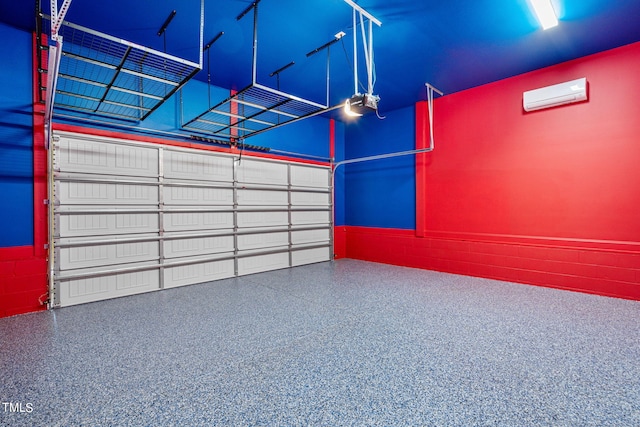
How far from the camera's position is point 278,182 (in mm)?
6160

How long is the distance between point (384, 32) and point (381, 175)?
3459 mm

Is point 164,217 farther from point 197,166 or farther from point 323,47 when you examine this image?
point 323,47

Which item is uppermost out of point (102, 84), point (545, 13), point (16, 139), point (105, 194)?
point (545, 13)

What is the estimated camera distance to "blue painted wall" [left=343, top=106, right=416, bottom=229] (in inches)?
248

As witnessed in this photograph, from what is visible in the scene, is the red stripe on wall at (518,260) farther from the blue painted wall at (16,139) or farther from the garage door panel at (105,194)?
the blue painted wall at (16,139)

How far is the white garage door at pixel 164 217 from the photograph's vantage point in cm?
392

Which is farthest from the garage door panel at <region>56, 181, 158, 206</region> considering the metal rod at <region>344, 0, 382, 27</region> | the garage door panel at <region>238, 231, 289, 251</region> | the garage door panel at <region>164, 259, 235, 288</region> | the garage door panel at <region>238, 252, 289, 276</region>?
the metal rod at <region>344, 0, 382, 27</region>

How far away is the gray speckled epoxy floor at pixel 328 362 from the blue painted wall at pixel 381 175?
2.67 m

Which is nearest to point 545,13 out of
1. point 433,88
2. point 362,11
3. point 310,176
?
point 362,11

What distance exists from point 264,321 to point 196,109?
3667mm

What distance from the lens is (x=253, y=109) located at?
16.4 ft

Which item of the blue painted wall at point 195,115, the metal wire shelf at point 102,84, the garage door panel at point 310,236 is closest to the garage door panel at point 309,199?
the garage door panel at point 310,236

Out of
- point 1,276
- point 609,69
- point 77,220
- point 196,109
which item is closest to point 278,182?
point 196,109

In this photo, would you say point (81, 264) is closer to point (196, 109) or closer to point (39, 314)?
point (39, 314)
